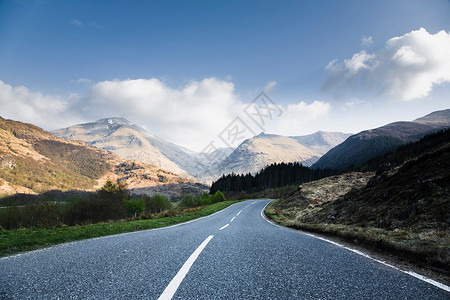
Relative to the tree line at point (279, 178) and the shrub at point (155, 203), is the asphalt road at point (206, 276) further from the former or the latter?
the tree line at point (279, 178)

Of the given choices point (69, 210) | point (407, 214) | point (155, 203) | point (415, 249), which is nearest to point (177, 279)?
point (415, 249)

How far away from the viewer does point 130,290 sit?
3.03 m

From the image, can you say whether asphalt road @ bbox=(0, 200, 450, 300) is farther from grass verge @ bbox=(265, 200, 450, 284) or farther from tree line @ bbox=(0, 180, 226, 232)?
tree line @ bbox=(0, 180, 226, 232)

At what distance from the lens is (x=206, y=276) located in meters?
3.63

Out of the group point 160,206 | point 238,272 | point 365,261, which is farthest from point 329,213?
point 160,206

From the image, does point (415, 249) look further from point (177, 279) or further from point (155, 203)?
point (155, 203)

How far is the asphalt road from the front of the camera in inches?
115

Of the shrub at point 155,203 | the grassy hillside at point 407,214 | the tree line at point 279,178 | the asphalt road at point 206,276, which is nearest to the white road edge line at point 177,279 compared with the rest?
the asphalt road at point 206,276

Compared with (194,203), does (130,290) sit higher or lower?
higher

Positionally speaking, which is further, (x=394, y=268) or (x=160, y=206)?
(x=160, y=206)

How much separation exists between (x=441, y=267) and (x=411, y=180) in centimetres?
825

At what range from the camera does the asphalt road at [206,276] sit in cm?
293

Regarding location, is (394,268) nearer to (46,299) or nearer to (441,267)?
(441,267)

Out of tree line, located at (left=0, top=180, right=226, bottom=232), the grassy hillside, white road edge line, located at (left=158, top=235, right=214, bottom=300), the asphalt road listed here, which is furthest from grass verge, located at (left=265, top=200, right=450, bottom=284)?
tree line, located at (left=0, top=180, right=226, bottom=232)
